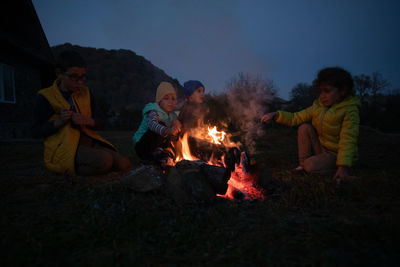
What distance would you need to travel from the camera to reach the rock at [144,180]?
2533 mm

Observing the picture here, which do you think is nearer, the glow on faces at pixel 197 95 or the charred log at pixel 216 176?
the charred log at pixel 216 176

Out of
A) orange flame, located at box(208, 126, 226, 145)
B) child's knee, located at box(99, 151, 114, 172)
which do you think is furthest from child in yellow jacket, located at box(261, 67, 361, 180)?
child's knee, located at box(99, 151, 114, 172)

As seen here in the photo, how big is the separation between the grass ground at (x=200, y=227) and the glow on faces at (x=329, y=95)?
4.06 ft

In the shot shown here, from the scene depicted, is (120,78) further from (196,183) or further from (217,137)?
(196,183)

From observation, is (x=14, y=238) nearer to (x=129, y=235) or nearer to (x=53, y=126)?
(x=129, y=235)

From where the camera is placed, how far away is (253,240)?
1620mm

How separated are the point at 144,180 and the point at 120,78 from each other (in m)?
53.1

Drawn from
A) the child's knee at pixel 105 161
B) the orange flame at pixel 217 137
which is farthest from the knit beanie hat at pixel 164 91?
the child's knee at pixel 105 161

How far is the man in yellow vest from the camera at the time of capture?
3.10m

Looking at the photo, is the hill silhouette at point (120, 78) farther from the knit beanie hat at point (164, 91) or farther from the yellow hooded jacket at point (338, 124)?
the yellow hooded jacket at point (338, 124)

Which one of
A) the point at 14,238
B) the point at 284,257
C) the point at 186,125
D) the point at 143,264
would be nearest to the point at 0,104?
the point at 186,125

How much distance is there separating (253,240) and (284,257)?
24 cm

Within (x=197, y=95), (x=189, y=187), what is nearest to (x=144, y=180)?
(x=189, y=187)

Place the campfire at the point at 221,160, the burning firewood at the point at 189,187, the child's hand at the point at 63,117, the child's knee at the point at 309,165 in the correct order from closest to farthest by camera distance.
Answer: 1. the burning firewood at the point at 189,187
2. the campfire at the point at 221,160
3. the child's hand at the point at 63,117
4. the child's knee at the point at 309,165
